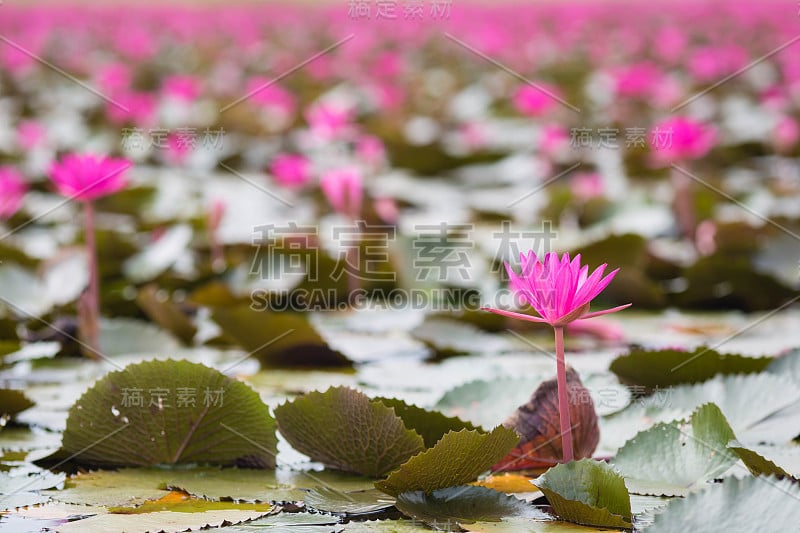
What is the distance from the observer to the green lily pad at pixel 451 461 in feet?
2.47

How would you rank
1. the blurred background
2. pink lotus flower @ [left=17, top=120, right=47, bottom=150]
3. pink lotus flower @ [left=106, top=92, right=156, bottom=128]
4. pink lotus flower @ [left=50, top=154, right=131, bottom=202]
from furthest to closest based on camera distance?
pink lotus flower @ [left=106, top=92, right=156, bottom=128]
pink lotus flower @ [left=17, top=120, right=47, bottom=150]
the blurred background
pink lotus flower @ [left=50, top=154, right=131, bottom=202]

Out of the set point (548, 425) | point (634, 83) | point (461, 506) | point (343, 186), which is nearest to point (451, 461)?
point (461, 506)

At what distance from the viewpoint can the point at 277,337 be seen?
1271mm

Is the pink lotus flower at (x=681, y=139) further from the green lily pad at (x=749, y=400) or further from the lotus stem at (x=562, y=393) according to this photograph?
the lotus stem at (x=562, y=393)

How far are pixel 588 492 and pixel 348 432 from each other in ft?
0.72

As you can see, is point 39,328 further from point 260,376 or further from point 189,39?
point 189,39

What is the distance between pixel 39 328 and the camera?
1.44 metres

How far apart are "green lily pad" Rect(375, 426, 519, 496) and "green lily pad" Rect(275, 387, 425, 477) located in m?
0.05

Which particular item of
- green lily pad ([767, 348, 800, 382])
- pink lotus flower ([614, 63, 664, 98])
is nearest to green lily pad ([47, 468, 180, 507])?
green lily pad ([767, 348, 800, 382])

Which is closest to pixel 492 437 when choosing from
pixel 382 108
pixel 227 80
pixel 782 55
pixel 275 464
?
pixel 275 464

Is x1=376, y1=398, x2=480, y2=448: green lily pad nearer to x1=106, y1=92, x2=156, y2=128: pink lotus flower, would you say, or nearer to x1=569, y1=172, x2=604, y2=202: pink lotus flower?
x1=569, y1=172, x2=604, y2=202: pink lotus flower

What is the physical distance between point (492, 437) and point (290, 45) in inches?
246

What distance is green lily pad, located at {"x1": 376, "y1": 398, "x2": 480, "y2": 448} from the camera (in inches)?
34.3

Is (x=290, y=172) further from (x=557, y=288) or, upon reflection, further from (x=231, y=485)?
(x=557, y=288)
